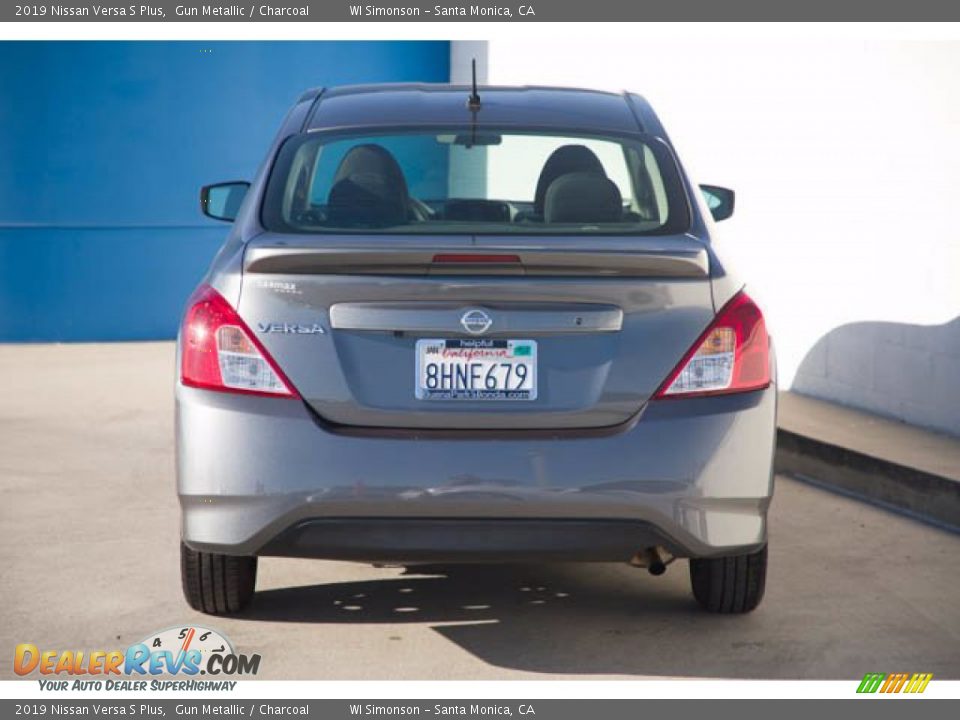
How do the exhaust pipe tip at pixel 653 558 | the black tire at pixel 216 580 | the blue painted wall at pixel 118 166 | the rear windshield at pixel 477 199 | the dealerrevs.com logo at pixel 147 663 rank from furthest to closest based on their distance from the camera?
1. the blue painted wall at pixel 118 166
2. the black tire at pixel 216 580
3. the rear windshield at pixel 477 199
4. the exhaust pipe tip at pixel 653 558
5. the dealerrevs.com logo at pixel 147 663

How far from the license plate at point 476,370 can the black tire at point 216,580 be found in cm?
99

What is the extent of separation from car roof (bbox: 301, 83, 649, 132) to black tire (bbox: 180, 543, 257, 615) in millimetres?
1445

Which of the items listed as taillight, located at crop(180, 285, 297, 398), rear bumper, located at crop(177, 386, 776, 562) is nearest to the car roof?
taillight, located at crop(180, 285, 297, 398)

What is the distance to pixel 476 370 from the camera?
4.31 m

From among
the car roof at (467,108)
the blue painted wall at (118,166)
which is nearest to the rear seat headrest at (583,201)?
the car roof at (467,108)

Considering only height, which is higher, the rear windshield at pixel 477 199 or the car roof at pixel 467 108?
the car roof at pixel 467 108

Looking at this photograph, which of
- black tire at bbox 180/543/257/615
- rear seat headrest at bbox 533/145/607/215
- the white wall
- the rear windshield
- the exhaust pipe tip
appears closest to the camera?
the exhaust pipe tip

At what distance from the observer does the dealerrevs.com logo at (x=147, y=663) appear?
14.5 feet

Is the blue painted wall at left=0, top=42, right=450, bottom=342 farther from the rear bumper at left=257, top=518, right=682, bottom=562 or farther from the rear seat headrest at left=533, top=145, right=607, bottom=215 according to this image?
the rear bumper at left=257, top=518, right=682, bottom=562

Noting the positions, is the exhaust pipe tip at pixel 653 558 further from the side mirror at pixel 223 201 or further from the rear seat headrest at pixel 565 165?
the side mirror at pixel 223 201

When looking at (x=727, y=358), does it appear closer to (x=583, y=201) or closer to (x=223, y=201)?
(x=583, y=201)

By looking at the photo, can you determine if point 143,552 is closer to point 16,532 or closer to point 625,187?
point 16,532

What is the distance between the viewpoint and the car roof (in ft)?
17.1

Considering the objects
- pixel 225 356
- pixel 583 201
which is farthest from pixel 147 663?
pixel 583 201
